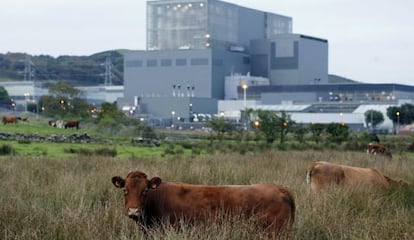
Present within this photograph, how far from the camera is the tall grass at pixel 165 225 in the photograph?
27.9 feet

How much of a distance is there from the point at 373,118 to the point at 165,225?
81.3m

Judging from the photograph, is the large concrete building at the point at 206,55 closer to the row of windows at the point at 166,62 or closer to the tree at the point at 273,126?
the row of windows at the point at 166,62

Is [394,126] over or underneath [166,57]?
underneath

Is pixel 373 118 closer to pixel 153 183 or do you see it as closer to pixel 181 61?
pixel 181 61

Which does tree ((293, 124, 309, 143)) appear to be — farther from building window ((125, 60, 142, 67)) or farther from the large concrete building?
building window ((125, 60, 142, 67))

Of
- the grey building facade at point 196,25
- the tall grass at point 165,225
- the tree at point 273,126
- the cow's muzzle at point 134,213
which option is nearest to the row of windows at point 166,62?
the grey building facade at point 196,25

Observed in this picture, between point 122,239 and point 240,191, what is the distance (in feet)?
7.07

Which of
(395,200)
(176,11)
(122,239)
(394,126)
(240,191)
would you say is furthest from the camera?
(176,11)

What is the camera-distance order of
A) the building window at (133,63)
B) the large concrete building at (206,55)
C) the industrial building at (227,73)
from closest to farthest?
the industrial building at (227,73) < the large concrete building at (206,55) < the building window at (133,63)

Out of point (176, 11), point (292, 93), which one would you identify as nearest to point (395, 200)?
point (292, 93)

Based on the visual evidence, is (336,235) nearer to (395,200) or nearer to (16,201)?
(395,200)

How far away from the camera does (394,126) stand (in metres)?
89.8

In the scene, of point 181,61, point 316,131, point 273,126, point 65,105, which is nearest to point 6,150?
point 273,126

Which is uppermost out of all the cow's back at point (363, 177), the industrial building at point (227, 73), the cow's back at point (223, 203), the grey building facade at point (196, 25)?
the grey building facade at point (196, 25)
